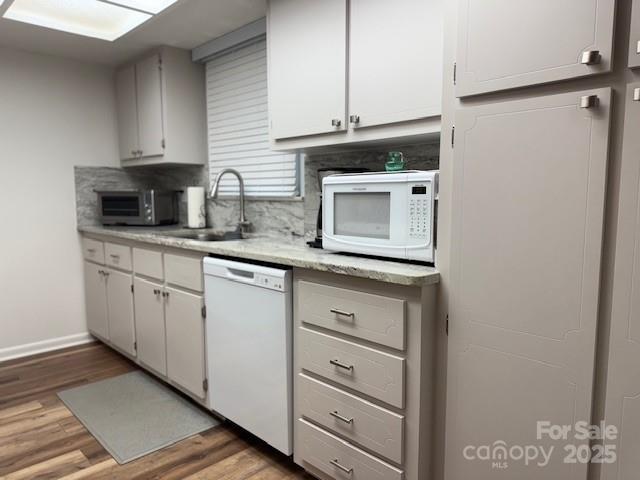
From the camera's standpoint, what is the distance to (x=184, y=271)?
8.39 feet

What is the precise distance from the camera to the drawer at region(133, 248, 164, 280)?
9.12 ft

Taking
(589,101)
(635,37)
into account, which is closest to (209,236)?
(589,101)

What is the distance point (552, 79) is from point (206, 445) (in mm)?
2124

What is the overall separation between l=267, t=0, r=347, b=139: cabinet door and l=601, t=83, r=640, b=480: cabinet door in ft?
3.84

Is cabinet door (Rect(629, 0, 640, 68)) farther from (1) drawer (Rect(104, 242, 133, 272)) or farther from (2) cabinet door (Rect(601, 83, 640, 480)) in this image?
(1) drawer (Rect(104, 242, 133, 272))

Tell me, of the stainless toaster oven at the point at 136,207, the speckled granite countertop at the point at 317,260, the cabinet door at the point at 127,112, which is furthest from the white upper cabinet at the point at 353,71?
the cabinet door at the point at 127,112

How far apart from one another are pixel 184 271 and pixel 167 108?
4.59ft

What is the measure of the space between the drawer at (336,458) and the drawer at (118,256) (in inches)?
71.5

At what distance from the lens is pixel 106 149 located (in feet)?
12.7

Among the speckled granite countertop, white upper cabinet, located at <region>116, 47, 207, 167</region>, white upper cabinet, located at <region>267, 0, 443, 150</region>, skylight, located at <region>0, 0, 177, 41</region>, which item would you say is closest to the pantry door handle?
the speckled granite countertop

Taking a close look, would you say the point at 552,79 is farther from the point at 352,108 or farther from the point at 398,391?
the point at 398,391

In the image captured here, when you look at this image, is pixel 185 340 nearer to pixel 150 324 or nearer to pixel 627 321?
pixel 150 324

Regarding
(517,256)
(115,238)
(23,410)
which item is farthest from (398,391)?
(115,238)

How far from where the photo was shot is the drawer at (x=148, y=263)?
9.12 feet
